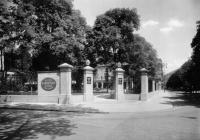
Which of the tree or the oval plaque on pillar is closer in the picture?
the oval plaque on pillar

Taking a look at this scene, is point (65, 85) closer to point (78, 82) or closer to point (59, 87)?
point (59, 87)

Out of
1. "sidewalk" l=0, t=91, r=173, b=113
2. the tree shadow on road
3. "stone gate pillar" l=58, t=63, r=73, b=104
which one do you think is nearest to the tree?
the tree shadow on road

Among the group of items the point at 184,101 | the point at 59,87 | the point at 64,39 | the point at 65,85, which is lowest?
the point at 184,101

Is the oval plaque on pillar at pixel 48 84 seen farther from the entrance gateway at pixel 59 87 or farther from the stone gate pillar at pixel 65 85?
the stone gate pillar at pixel 65 85

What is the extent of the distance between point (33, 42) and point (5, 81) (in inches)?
413

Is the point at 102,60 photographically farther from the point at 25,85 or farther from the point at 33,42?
the point at 25,85

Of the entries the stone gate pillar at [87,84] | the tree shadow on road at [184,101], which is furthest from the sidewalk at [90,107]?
the tree shadow on road at [184,101]

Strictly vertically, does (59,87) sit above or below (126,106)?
above

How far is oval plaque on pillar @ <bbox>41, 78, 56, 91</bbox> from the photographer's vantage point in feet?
63.7

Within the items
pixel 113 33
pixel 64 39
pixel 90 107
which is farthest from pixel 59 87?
pixel 113 33

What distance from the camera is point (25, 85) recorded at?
2125 centimetres

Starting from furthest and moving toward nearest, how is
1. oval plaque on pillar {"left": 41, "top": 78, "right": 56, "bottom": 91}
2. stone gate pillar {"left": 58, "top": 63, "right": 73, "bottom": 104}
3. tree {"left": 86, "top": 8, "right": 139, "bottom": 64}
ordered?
1. tree {"left": 86, "top": 8, "right": 139, "bottom": 64}
2. oval plaque on pillar {"left": 41, "top": 78, "right": 56, "bottom": 91}
3. stone gate pillar {"left": 58, "top": 63, "right": 73, "bottom": 104}

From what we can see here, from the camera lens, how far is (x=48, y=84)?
1950 cm

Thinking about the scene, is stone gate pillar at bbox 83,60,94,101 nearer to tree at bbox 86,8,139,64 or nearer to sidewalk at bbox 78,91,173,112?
sidewalk at bbox 78,91,173,112
